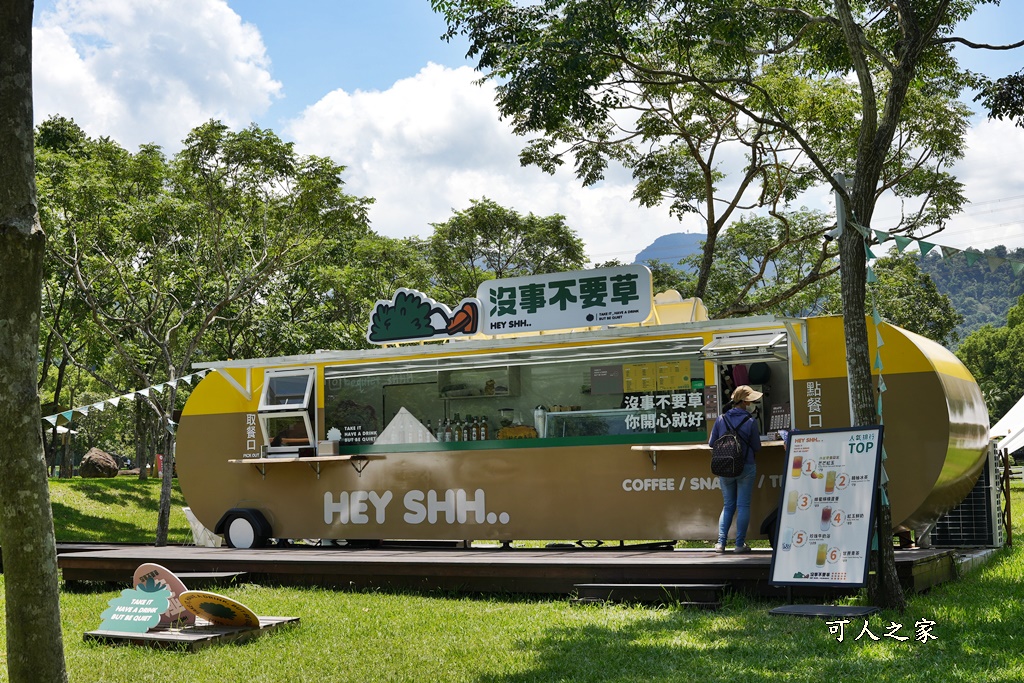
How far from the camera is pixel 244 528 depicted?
1227 centimetres

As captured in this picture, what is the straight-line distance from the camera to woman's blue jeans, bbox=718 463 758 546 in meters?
9.20

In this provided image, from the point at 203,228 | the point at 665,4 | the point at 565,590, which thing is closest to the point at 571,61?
the point at 665,4

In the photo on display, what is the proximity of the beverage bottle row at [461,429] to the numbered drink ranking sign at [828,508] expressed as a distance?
4.08m

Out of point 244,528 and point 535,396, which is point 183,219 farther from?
point 535,396

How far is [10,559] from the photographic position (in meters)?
4.33

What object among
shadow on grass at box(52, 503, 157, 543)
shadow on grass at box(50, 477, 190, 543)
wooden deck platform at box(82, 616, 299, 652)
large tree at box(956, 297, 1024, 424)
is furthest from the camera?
large tree at box(956, 297, 1024, 424)

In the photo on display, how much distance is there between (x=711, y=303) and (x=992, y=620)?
1689 cm

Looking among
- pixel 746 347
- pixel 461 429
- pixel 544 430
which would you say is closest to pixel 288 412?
pixel 461 429

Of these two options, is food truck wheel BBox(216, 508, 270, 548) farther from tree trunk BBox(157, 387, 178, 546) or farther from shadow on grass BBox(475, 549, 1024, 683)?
shadow on grass BBox(475, 549, 1024, 683)

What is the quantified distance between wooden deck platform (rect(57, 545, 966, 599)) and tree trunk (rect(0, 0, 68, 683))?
16.3 feet

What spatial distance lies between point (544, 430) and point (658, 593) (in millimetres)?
3098

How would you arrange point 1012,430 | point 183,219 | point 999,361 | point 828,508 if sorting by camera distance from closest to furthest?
point 828,508 → point 183,219 → point 1012,430 → point 999,361

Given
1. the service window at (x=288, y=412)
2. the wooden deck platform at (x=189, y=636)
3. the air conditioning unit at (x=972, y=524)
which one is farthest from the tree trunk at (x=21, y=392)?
the air conditioning unit at (x=972, y=524)

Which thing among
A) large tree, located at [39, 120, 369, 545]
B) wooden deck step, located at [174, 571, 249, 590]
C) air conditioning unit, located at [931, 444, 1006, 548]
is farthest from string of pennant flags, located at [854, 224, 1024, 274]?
large tree, located at [39, 120, 369, 545]
